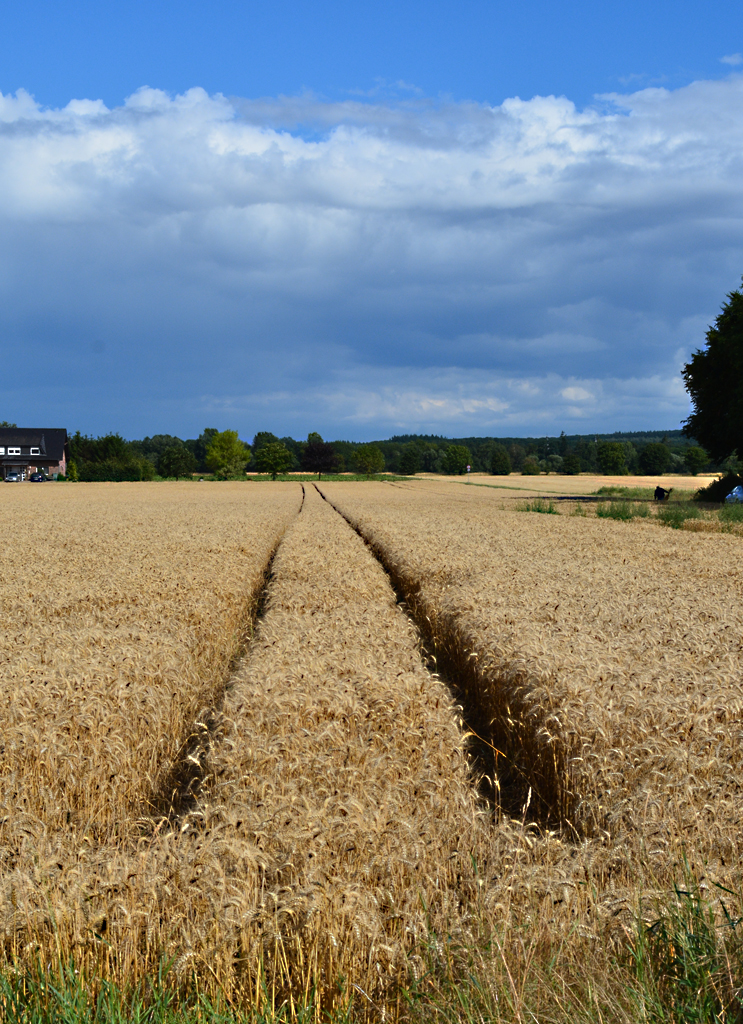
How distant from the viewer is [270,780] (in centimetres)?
486

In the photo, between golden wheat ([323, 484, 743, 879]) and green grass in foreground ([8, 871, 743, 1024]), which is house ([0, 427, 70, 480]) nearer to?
golden wheat ([323, 484, 743, 879])

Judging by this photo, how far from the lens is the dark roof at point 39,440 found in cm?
12350

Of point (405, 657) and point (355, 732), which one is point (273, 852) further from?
point (405, 657)

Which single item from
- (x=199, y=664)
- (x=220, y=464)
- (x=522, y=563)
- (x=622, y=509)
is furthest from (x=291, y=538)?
(x=220, y=464)

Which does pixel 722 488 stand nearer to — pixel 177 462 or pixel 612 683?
pixel 612 683

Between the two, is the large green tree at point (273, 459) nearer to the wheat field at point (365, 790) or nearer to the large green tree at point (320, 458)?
the large green tree at point (320, 458)

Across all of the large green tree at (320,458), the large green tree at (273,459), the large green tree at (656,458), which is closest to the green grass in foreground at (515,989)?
the large green tree at (273,459)

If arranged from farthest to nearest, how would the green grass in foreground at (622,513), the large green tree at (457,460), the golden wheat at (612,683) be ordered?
the large green tree at (457,460), the green grass in foreground at (622,513), the golden wheat at (612,683)

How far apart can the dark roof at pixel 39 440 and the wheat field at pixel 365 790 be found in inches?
4927

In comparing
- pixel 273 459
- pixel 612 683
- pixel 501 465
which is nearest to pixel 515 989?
pixel 612 683

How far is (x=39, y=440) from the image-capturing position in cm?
12462

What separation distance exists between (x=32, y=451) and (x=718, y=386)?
114m

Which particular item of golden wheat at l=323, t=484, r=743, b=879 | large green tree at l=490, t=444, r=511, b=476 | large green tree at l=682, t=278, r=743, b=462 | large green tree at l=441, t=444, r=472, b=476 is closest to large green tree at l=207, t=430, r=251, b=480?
large green tree at l=441, t=444, r=472, b=476

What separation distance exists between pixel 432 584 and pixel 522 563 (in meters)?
3.57
